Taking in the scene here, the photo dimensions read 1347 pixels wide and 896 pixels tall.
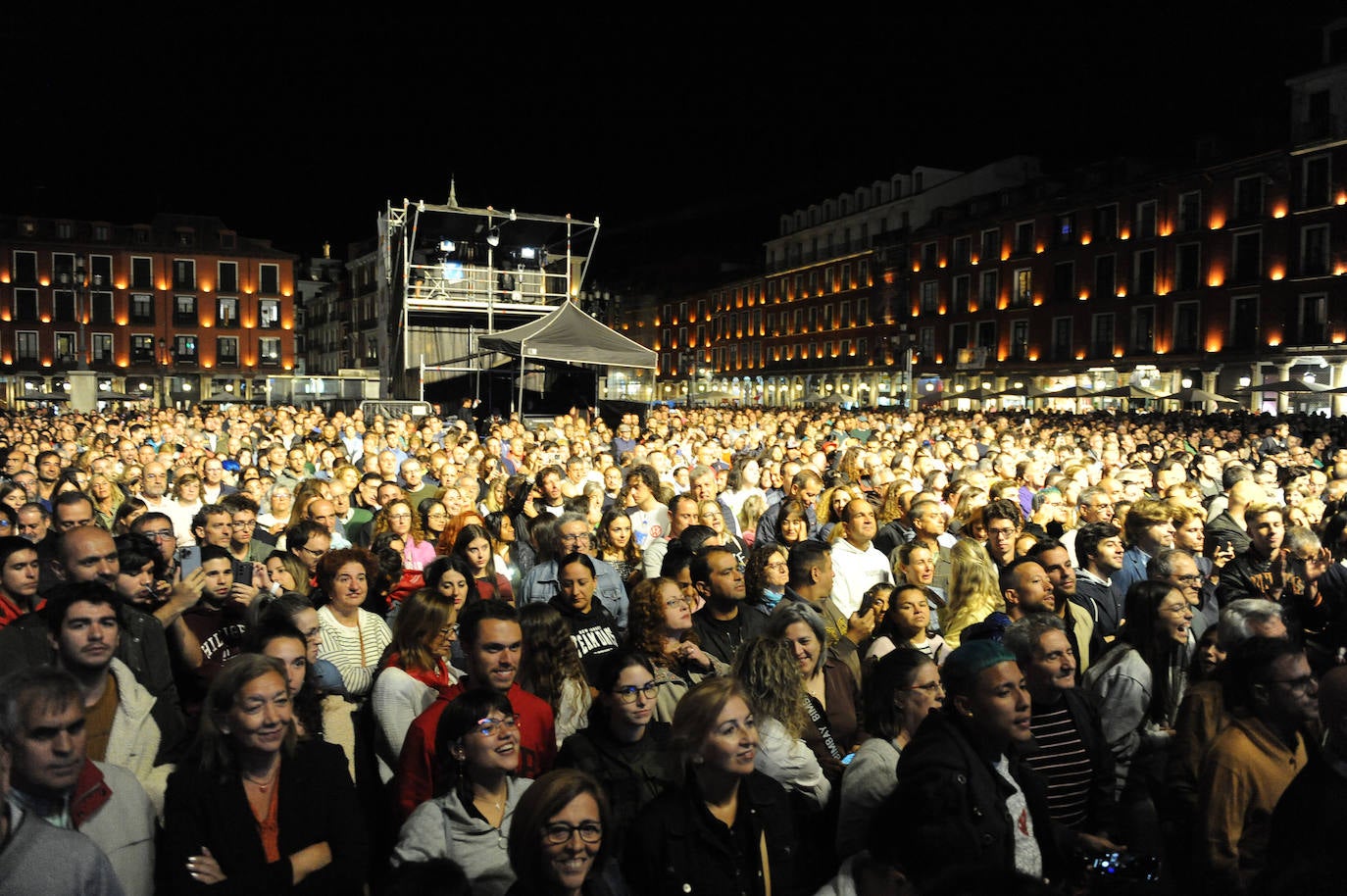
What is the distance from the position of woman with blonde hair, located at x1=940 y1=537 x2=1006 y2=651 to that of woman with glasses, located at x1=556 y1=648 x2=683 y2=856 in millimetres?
2327

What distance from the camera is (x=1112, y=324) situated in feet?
144

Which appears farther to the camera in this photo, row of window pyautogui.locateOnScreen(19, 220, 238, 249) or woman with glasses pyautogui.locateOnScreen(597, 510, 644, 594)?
row of window pyautogui.locateOnScreen(19, 220, 238, 249)

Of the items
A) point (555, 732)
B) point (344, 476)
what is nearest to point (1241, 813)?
point (555, 732)

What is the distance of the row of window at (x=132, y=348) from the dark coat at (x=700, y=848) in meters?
62.3

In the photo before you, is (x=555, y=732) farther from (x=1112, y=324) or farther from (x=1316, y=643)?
(x=1112, y=324)

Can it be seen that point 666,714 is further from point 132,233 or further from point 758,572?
point 132,233

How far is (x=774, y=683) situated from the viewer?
3461mm

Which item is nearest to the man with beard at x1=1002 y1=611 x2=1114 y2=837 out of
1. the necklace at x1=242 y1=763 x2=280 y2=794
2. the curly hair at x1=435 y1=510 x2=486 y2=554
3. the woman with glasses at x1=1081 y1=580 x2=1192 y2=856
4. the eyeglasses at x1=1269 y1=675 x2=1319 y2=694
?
the woman with glasses at x1=1081 y1=580 x2=1192 y2=856

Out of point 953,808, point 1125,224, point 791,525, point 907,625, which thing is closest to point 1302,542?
point 907,625

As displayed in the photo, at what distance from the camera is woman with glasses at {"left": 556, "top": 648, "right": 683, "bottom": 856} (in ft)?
10.4

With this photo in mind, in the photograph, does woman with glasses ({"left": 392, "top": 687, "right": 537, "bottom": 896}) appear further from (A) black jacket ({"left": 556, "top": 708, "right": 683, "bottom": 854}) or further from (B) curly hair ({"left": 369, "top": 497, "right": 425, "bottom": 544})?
(B) curly hair ({"left": 369, "top": 497, "right": 425, "bottom": 544})

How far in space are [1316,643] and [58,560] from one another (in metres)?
5.67

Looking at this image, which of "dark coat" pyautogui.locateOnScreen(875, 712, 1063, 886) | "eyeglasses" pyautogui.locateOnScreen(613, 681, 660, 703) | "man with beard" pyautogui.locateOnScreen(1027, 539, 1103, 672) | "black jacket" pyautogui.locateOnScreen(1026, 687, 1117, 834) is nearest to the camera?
"dark coat" pyautogui.locateOnScreen(875, 712, 1063, 886)

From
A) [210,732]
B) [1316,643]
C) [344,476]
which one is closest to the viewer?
[210,732]
